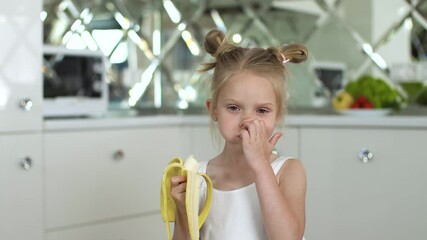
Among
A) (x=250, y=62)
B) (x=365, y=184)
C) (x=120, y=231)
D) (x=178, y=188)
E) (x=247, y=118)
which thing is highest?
(x=250, y=62)

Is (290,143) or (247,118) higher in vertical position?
(247,118)

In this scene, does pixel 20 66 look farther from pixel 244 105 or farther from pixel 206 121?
pixel 244 105

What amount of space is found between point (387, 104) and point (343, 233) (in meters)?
0.52

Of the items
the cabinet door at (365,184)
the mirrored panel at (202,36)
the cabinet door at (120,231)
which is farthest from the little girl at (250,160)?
the mirrored panel at (202,36)

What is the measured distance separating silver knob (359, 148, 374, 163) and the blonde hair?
909 millimetres

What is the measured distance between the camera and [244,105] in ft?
5.05

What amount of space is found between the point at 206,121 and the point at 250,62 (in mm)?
1299

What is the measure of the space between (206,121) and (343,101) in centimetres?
54

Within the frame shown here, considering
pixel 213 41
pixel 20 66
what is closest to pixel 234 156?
pixel 213 41

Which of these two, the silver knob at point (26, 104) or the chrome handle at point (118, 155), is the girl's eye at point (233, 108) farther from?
the chrome handle at point (118, 155)

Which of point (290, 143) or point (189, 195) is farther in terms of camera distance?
point (290, 143)

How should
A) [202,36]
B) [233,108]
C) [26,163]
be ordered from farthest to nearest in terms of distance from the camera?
1. [202,36]
2. [26,163]
3. [233,108]

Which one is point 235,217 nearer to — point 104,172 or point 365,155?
point 365,155

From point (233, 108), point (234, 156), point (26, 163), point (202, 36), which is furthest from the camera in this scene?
point (202, 36)
